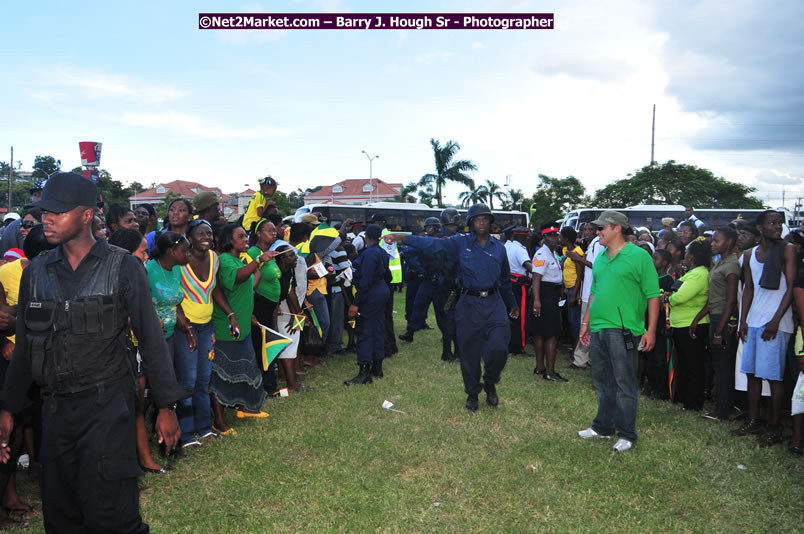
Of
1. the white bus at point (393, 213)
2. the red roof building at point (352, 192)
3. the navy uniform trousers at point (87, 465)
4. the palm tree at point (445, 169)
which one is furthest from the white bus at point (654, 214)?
the red roof building at point (352, 192)

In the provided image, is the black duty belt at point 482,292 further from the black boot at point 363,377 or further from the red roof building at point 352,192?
the red roof building at point 352,192

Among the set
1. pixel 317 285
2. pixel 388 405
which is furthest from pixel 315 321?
pixel 388 405

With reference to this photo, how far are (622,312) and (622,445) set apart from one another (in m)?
1.19

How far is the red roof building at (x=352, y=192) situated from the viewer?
335 ft

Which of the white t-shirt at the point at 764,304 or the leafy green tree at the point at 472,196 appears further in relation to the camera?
the leafy green tree at the point at 472,196

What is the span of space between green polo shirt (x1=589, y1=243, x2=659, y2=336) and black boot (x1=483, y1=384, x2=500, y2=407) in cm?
168

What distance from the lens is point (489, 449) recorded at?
5000mm

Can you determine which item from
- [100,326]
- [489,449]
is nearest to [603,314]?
A: [489,449]

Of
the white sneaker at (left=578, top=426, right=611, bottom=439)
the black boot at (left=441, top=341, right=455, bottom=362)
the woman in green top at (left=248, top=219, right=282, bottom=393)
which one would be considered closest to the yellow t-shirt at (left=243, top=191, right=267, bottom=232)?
the woman in green top at (left=248, top=219, right=282, bottom=393)

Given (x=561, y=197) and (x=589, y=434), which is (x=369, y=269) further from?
(x=561, y=197)

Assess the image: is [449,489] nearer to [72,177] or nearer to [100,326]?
[100,326]

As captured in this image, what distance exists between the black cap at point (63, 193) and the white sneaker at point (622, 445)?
4.57m

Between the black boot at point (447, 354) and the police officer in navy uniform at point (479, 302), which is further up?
the police officer in navy uniform at point (479, 302)

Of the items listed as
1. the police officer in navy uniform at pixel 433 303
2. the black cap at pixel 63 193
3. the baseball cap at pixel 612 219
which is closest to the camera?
the black cap at pixel 63 193
